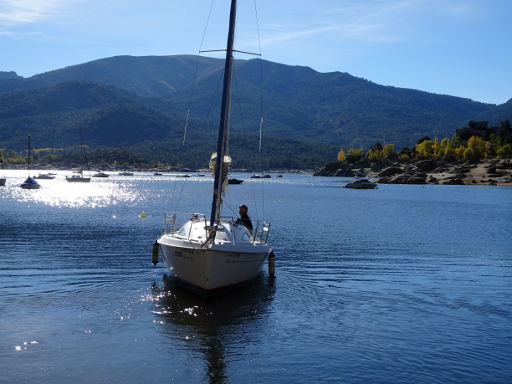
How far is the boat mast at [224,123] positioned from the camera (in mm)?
22219

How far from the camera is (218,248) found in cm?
2048

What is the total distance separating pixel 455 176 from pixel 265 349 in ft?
543

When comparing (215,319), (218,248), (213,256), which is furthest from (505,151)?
(215,319)

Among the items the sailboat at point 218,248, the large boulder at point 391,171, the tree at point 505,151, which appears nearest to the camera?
the sailboat at point 218,248

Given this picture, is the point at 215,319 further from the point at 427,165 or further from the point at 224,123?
the point at 427,165

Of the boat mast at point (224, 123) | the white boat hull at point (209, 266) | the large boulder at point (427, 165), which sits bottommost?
the white boat hull at point (209, 266)

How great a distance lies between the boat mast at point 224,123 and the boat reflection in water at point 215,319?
3.30 m

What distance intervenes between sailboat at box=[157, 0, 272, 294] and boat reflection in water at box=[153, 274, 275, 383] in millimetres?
600

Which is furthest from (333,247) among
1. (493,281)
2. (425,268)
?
(493,281)

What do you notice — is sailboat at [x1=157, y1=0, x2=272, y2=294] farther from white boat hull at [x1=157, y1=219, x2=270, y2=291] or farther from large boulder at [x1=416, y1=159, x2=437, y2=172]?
large boulder at [x1=416, y1=159, x2=437, y2=172]

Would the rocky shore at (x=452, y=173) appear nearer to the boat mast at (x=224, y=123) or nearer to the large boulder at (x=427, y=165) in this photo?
the large boulder at (x=427, y=165)

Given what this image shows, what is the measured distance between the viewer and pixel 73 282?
2400 centimetres

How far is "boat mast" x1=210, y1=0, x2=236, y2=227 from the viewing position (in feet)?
72.9

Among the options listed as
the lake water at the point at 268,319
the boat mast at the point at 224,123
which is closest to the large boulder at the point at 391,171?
the lake water at the point at 268,319
